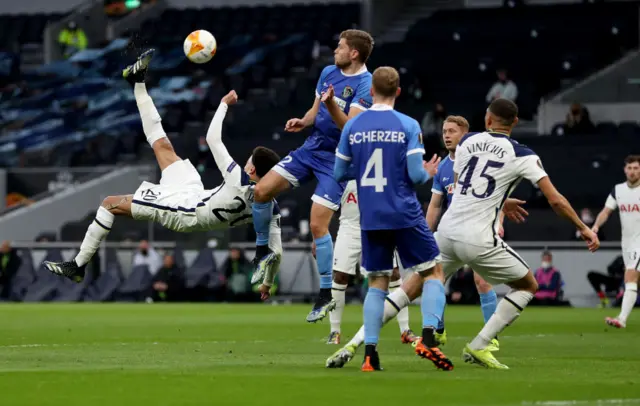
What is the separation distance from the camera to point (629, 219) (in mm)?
17375

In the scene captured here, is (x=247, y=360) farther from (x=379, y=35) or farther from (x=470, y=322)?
(x=379, y=35)

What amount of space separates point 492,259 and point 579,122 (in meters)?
18.2

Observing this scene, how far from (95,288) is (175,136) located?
609 cm

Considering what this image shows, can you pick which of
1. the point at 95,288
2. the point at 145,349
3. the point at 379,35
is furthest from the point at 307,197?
the point at 145,349

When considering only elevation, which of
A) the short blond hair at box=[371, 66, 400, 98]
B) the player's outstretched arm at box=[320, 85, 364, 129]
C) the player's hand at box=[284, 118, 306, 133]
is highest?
the short blond hair at box=[371, 66, 400, 98]

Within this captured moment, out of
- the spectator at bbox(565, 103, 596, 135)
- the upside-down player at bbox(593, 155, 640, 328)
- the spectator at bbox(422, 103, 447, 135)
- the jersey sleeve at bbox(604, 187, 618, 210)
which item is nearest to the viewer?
the upside-down player at bbox(593, 155, 640, 328)

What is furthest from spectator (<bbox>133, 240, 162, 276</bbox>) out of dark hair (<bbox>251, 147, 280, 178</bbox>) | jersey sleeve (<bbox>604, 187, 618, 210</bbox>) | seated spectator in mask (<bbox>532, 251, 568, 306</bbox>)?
dark hair (<bbox>251, 147, 280, 178</bbox>)

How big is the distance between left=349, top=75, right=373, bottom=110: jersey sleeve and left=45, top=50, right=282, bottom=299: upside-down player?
1.19 m

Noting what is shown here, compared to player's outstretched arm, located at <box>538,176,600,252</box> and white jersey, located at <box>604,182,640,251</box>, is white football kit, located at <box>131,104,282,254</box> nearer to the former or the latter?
player's outstretched arm, located at <box>538,176,600,252</box>

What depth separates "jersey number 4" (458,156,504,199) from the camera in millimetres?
10307

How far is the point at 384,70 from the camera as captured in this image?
9766 millimetres

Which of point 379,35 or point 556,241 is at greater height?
point 379,35

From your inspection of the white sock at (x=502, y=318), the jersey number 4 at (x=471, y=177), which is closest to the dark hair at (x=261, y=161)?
the jersey number 4 at (x=471, y=177)

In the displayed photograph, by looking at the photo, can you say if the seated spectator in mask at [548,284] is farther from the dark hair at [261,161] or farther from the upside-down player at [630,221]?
the dark hair at [261,161]
